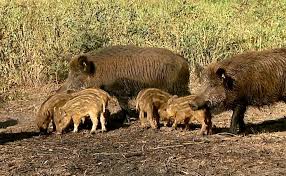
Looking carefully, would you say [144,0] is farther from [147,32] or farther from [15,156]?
[15,156]

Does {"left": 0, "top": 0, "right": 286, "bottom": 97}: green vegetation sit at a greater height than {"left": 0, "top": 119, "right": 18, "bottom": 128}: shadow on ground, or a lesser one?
greater

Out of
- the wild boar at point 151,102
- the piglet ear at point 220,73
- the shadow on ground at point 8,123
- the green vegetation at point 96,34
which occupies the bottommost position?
the shadow on ground at point 8,123

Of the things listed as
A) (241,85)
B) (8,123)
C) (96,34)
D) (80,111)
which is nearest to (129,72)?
(80,111)

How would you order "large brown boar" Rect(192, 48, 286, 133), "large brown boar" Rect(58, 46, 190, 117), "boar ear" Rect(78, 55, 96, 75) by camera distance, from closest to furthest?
"large brown boar" Rect(192, 48, 286, 133)
"large brown boar" Rect(58, 46, 190, 117)
"boar ear" Rect(78, 55, 96, 75)

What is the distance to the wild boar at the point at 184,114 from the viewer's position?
8.28 meters

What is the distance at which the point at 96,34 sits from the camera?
13445 mm

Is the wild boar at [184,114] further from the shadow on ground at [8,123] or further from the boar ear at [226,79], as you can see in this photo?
the shadow on ground at [8,123]

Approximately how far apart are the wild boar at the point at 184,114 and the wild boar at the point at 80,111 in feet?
3.01

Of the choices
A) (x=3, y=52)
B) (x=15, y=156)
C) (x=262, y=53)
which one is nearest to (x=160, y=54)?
(x=262, y=53)

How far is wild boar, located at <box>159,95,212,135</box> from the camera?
326 inches

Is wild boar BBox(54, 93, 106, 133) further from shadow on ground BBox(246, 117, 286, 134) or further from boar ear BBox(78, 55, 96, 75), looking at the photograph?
shadow on ground BBox(246, 117, 286, 134)

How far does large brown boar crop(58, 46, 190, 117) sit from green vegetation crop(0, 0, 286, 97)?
1.75 m

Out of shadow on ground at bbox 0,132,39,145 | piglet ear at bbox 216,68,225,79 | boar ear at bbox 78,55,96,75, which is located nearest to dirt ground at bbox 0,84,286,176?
shadow on ground at bbox 0,132,39,145

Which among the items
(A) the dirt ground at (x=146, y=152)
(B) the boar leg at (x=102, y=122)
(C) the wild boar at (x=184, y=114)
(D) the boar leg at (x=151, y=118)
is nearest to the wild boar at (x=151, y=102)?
(D) the boar leg at (x=151, y=118)
